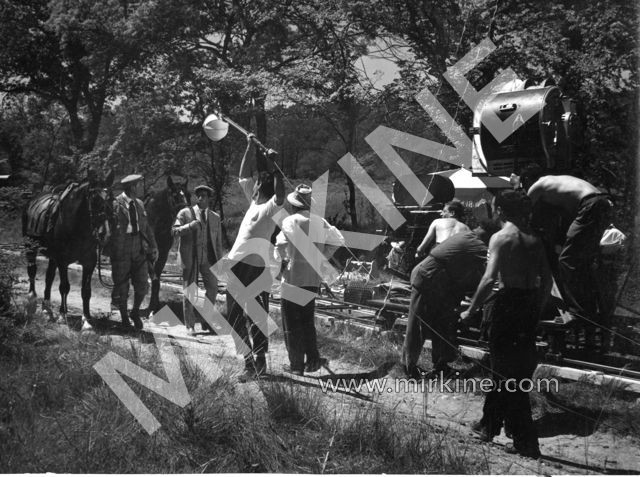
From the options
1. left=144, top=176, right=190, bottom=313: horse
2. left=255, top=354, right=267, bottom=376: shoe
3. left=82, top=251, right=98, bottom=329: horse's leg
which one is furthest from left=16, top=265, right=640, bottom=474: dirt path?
left=144, top=176, right=190, bottom=313: horse

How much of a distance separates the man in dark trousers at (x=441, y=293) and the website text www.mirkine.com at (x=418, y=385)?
298 millimetres

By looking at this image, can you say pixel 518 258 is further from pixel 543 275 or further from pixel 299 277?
pixel 299 277

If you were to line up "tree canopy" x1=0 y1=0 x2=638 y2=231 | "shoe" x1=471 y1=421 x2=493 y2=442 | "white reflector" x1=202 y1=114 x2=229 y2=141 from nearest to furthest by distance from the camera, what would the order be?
"shoe" x1=471 y1=421 x2=493 y2=442, "white reflector" x1=202 y1=114 x2=229 y2=141, "tree canopy" x1=0 y1=0 x2=638 y2=231

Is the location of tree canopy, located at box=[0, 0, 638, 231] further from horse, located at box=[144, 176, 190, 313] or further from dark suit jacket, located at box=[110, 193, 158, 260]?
dark suit jacket, located at box=[110, 193, 158, 260]

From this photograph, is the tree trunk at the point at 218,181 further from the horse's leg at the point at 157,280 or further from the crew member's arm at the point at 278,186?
the crew member's arm at the point at 278,186

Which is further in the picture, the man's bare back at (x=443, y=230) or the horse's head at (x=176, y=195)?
the horse's head at (x=176, y=195)

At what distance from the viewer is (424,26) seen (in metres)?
9.59

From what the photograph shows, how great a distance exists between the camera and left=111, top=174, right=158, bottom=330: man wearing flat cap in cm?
725

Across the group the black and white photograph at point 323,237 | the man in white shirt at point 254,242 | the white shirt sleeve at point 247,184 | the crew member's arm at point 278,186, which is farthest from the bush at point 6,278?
the crew member's arm at point 278,186

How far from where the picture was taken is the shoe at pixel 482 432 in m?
3.80

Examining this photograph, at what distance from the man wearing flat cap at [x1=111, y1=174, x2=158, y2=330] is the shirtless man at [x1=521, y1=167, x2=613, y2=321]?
14.1 feet

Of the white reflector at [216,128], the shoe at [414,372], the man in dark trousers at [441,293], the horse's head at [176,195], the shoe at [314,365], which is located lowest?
the shoe at [314,365]

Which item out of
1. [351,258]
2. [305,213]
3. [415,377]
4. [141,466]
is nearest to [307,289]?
[305,213]

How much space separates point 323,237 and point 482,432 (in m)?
2.19
